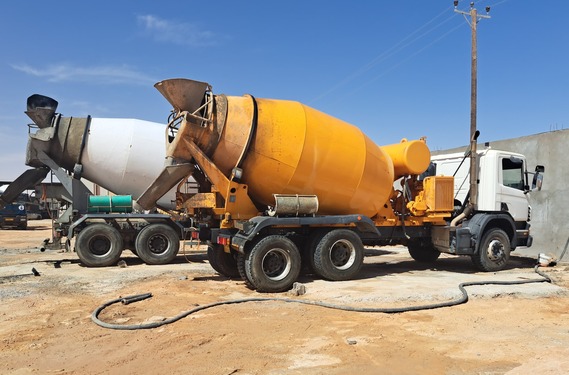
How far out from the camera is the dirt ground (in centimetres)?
475

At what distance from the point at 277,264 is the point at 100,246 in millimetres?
5977

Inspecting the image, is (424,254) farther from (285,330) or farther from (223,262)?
(285,330)

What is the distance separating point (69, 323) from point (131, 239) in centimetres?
649

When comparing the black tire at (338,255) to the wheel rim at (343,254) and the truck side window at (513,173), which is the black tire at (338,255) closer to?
the wheel rim at (343,254)

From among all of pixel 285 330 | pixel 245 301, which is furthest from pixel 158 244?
pixel 285 330

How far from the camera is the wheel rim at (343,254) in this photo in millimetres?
9312

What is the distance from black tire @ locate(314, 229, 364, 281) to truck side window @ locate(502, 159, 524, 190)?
459 centimetres

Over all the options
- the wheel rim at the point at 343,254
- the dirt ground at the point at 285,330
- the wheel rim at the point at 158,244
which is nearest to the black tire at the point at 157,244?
the wheel rim at the point at 158,244

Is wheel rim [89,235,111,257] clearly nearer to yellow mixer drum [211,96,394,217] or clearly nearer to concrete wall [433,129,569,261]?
yellow mixer drum [211,96,394,217]

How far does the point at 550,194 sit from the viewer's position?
46.3 ft

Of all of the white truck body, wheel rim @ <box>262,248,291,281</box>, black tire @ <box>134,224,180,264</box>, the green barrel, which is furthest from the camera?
the green barrel

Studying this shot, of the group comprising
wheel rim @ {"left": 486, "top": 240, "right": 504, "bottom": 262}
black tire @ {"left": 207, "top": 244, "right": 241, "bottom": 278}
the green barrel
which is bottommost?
black tire @ {"left": 207, "top": 244, "right": 241, "bottom": 278}

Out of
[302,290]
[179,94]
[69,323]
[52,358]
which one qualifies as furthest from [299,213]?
[52,358]

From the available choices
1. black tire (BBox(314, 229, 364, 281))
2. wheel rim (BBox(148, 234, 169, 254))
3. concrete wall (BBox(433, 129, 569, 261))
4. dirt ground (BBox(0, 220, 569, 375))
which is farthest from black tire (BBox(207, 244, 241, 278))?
concrete wall (BBox(433, 129, 569, 261))
